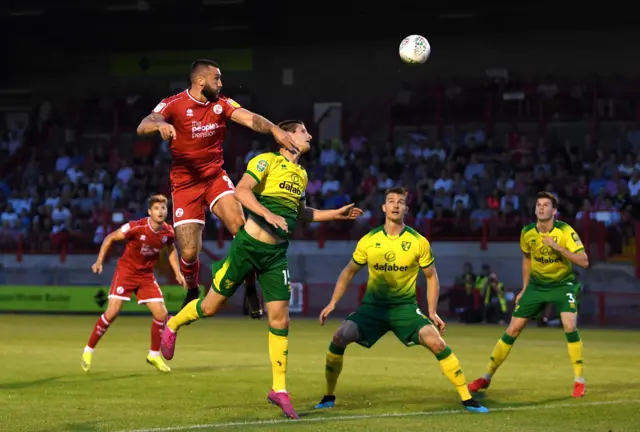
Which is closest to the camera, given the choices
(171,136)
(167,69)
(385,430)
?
(385,430)

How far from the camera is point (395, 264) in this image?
11.1m

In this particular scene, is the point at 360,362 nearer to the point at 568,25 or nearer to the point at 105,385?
the point at 105,385

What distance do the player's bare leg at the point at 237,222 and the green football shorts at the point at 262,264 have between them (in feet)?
2.84

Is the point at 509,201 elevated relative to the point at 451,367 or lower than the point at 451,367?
elevated

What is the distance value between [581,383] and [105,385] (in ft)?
17.6

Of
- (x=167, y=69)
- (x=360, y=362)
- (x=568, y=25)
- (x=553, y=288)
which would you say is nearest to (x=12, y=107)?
(x=167, y=69)

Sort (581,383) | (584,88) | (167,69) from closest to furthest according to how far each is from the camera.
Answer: (581,383) < (584,88) < (167,69)

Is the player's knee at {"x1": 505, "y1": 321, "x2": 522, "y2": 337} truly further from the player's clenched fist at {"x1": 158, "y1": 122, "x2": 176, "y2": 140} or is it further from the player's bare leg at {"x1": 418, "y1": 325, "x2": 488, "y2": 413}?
the player's clenched fist at {"x1": 158, "y1": 122, "x2": 176, "y2": 140}

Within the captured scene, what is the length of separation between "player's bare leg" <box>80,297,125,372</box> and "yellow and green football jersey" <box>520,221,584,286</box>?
18.8 ft

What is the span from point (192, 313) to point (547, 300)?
403cm

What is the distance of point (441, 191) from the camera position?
30922 millimetres

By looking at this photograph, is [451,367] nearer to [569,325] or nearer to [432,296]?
[432,296]

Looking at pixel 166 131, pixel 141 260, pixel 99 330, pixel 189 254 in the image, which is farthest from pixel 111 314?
pixel 166 131

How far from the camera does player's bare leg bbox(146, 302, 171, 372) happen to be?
14922mm
